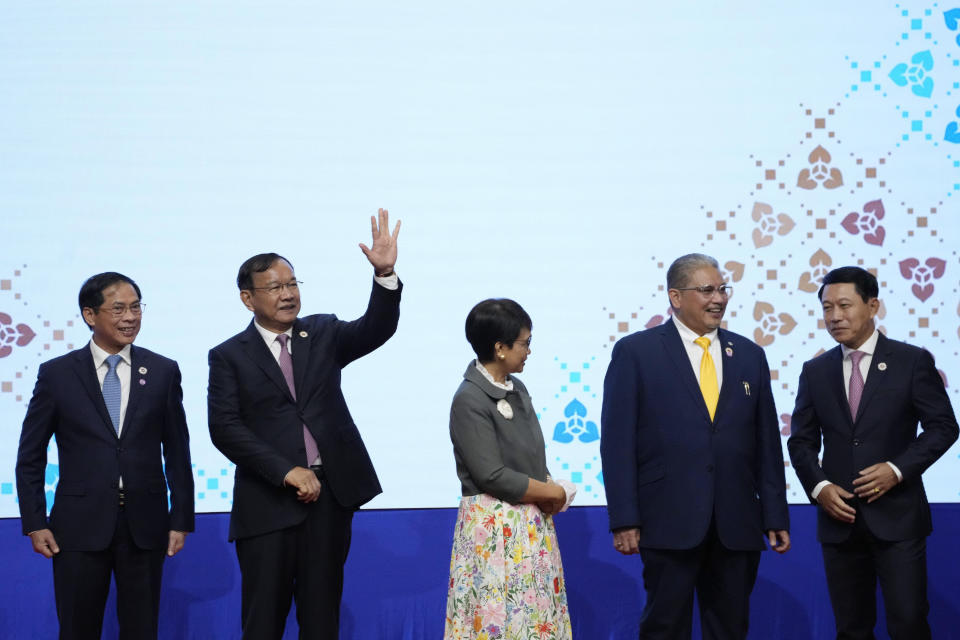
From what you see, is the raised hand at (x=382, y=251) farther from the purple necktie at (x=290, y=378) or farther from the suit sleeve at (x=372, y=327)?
the purple necktie at (x=290, y=378)

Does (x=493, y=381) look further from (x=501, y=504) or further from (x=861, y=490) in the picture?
(x=861, y=490)

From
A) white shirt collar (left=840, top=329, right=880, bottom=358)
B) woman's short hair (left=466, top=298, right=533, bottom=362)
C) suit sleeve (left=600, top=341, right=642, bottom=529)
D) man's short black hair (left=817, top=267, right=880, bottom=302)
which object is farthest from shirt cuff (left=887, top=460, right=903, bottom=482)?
woman's short hair (left=466, top=298, right=533, bottom=362)

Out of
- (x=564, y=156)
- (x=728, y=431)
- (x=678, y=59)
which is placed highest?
(x=678, y=59)

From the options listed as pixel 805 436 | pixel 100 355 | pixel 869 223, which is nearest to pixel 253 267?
pixel 100 355

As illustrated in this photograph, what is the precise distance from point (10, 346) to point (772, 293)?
3.05 metres

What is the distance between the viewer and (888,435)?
11.2 feet

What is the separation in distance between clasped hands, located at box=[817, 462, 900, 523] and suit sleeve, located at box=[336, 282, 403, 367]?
1516mm

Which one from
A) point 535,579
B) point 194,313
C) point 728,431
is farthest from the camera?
point 194,313

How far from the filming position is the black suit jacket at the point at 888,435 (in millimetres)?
3363

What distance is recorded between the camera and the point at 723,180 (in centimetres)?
427

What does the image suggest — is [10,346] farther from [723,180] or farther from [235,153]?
[723,180]

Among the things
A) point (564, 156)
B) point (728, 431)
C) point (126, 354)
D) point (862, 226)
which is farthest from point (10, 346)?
point (862, 226)

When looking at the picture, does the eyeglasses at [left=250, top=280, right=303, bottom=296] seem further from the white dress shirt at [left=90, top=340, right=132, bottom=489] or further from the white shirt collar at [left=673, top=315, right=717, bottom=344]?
the white shirt collar at [left=673, top=315, right=717, bottom=344]

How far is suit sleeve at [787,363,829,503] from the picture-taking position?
3.51 m
